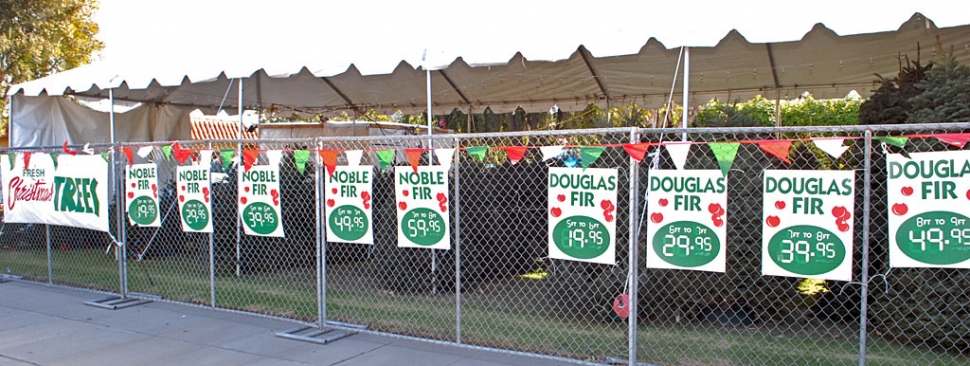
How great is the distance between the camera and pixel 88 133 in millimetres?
12039

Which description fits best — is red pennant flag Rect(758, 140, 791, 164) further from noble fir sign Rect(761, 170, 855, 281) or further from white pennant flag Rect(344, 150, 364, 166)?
white pennant flag Rect(344, 150, 364, 166)

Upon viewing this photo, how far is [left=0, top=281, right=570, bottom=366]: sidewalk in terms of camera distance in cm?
529

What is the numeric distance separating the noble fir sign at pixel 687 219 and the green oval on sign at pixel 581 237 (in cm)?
34

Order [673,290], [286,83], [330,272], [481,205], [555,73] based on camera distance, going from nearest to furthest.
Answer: [673,290]
[481,205]
[330,272]
[555,73]
[286,83]

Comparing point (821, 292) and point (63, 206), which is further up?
point (63, 206)

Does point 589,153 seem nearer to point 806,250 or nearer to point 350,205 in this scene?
point 806,250

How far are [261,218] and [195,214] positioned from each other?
3.18 feet

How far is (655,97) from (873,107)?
18.9 feet

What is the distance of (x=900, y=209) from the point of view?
4020mm

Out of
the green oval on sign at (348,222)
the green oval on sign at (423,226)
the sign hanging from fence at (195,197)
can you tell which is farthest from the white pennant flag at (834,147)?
the sign hanging from fence at (195,197)

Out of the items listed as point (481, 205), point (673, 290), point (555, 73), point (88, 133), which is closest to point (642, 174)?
point (673, 290)

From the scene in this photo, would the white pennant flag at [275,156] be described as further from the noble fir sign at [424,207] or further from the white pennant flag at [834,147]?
the white pennant flag at [834,147]

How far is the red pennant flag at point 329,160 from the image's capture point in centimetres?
585

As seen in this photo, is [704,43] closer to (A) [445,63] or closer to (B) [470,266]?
(A) [445,63]
